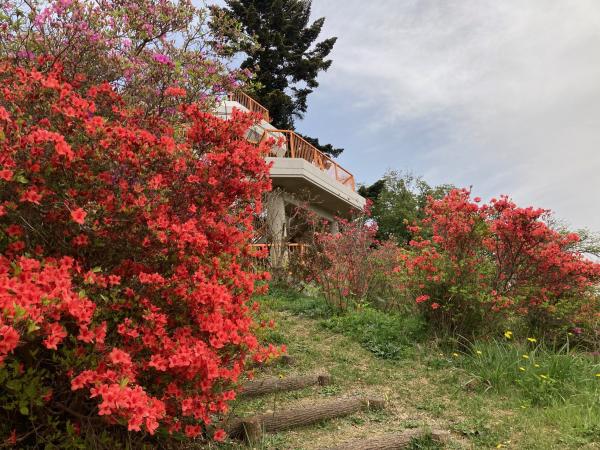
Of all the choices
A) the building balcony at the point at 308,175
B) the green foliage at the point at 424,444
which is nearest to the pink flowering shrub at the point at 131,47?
the green foliage at the point at 424,444

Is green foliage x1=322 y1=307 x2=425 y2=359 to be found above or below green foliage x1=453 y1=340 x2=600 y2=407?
above

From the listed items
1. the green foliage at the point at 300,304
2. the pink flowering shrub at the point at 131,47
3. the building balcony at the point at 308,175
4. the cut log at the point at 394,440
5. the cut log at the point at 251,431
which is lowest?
the cut log at the point at 394,440

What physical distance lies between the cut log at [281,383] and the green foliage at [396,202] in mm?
22703

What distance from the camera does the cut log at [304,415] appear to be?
3345mm

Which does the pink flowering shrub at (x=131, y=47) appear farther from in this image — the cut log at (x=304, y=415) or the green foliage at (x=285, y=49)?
the green foliage at (x=285, y=49)

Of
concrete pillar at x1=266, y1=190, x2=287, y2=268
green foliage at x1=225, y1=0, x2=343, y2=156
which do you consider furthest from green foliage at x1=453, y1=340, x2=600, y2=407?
green foliage at x1=225, y1=0, x2=343, y2=156

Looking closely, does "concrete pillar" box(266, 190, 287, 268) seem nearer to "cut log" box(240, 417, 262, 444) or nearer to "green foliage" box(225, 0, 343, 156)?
"cut log" box(240, 417, 262, 444)

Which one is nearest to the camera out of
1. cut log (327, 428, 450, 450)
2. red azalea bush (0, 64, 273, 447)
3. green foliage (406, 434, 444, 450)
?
red azalea bush (0, 64, 273, 447)

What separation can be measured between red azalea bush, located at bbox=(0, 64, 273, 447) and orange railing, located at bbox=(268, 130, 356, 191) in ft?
37.3

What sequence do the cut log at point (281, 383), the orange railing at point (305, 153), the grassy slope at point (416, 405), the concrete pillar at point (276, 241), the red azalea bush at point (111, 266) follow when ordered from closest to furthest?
the red azalea bush at point (111, 266) → the grassy slope at point (416, 405) → the cut log at point (281, 383) → the concrete pillar at point (276, 241) → the orange railing at point (305, 153)

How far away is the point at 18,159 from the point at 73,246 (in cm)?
50

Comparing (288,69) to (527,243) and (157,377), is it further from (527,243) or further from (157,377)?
(157,377)

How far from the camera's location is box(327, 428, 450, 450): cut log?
3.27m

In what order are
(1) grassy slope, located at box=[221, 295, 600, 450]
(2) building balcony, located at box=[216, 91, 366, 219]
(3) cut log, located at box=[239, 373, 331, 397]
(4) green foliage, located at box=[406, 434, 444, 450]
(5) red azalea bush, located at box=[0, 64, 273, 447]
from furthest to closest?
(2) building balcony, located at box=[216, 91, 366, 219]
(3) cut log, located at box=[239, 373, 331, 397]
(1) grassy slope, located at box=[221, 295, 600, 450]
(4) green foliage, located at box=[406, 434, 444, 450]
(5) red azalea bush, located at box=[0, 64, 273, 447]
